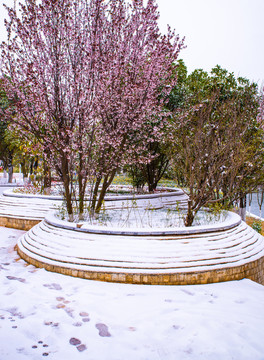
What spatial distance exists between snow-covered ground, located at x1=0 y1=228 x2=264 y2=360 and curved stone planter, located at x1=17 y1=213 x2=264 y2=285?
0.21 metres

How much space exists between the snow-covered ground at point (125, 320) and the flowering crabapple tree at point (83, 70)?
11.5ft

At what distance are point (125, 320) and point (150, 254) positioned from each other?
5.54ft

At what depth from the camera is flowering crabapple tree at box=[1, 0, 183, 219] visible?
25.1 ft

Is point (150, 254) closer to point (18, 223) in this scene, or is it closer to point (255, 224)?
point (18, 223)

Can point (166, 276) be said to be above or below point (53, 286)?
above

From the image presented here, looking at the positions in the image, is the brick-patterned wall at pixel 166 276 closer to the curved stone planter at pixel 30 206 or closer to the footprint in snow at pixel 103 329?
the footprint in snow at pixel 103 329

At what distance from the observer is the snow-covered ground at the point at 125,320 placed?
3.56 metres

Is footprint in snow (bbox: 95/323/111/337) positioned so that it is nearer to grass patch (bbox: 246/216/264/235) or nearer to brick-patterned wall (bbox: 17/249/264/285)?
brick-patterned wall (bbox: 17/249/264/285)

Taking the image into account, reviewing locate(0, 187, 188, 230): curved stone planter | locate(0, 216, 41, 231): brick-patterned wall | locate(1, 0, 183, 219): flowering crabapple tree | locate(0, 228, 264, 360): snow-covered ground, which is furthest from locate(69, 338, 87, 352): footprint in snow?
locate(0, 216, 41, 231): brick-patterned wall

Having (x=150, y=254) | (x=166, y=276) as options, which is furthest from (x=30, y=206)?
(x=166, y=276)

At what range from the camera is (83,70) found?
7773mm

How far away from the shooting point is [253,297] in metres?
5.21

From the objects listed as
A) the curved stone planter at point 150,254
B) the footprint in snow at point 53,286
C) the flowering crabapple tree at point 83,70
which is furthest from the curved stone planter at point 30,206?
the footprint in snow at point 53,286

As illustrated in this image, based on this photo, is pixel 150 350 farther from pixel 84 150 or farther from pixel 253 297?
pixel 84 150
